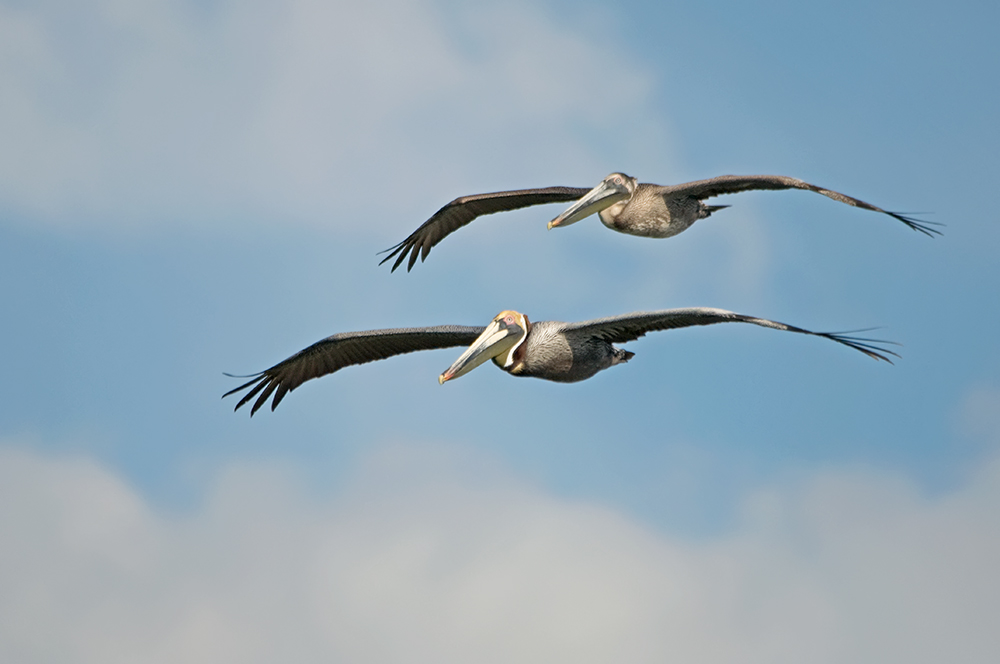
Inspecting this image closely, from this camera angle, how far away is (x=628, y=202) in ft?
64.7

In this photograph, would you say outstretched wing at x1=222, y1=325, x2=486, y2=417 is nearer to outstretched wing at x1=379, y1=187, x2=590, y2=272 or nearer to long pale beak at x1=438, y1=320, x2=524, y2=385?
long pale beak at x1=438, y1=320, x2=524, y2=385

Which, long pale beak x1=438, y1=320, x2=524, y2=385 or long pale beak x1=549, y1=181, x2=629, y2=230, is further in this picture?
long pale beak x1=549, y1=181, x2=629, y2=230

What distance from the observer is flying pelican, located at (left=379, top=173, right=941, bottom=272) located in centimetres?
1833

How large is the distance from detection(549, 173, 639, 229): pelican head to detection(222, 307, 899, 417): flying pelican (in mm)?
2830

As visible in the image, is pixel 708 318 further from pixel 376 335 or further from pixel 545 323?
pixel 376 335

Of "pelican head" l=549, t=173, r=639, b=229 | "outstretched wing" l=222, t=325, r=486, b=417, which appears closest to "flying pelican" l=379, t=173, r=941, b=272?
"pelican head" l=549, t=173, r=639, b=229

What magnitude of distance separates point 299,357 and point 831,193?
24.4 feet

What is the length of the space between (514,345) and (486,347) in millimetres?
384

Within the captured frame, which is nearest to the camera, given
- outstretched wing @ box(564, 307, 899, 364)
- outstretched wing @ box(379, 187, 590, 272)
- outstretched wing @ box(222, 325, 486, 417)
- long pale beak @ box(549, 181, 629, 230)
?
outstretched wing @ box(564, 307, 899, 364)

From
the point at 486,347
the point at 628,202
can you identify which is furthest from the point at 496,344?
the point at 628,202

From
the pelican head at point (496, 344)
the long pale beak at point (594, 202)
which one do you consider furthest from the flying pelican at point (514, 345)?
the long pale beak at point (594, 202)

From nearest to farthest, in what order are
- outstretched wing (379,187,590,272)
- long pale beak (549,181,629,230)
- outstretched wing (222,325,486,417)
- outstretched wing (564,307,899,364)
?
outstretched wing (564,307,899,364) < outstretched wing (222,325,486,417) < long pale beak (549,181,629,230) < outstretched wing (379,187,590,272)

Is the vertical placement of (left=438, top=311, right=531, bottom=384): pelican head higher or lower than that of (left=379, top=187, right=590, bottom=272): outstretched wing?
lower

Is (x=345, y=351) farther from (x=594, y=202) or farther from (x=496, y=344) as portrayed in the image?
(x=594, y=202)
